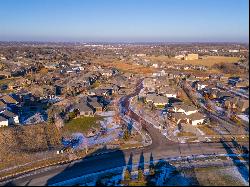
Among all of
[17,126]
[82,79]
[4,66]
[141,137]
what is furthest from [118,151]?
[4,66]

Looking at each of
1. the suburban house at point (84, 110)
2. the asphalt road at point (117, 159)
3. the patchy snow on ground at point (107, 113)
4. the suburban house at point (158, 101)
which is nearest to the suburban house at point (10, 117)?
the suburban house at point (84, 110)

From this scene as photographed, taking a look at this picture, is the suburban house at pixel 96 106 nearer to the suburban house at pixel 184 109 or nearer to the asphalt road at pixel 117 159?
the suburban house at pixel 184 109

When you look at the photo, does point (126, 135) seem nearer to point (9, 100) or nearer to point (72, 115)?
point (72, 115)

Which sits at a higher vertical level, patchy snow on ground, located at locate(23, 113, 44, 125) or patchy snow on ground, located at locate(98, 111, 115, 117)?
patchy snow on ground, located at locate(23, 113, 44, 125)

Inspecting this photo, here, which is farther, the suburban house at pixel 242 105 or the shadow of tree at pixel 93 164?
the suburban house at pixel 242 105

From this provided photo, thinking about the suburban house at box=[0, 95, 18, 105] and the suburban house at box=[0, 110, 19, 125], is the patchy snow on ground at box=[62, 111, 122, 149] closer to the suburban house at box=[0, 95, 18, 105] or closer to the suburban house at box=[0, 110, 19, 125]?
the suburban house at box=[0, 110, 19, 125]

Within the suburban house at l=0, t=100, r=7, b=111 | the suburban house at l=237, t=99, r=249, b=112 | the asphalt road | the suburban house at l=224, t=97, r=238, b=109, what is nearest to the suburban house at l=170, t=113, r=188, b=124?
the asphalt road

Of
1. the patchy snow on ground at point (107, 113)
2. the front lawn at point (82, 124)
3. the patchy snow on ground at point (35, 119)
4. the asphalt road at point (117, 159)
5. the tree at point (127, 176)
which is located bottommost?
the patchy snow on ground at point (107, 113)

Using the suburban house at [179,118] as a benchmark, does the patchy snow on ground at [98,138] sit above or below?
below
